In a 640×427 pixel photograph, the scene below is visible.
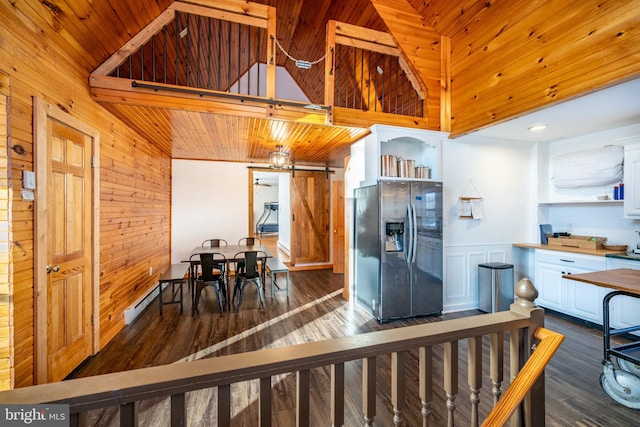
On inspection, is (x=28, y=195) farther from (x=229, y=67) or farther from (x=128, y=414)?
(x=229, y=67)

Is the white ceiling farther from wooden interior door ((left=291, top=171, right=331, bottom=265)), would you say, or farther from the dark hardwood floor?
wooden interior door ((left=291, top=171, right=331, bottom=265))

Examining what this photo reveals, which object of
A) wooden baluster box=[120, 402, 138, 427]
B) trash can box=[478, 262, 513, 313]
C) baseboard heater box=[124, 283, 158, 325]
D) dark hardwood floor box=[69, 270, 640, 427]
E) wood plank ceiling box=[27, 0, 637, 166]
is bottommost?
dark hardwood floor box=[69, 270, 640, 427]

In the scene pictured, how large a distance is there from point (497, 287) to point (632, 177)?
190cm

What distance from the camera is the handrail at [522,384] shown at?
890mm

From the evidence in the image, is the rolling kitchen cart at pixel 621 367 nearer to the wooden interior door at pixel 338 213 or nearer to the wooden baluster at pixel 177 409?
the wooden baluster at pixel 177 409

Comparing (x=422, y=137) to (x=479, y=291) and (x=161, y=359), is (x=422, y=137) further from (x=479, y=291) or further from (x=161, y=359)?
(x=161, y=359)

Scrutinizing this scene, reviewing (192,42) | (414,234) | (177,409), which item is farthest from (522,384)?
(192,42)

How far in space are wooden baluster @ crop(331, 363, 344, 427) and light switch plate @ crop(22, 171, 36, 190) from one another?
7.73 feet

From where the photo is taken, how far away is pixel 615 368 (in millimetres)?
2076

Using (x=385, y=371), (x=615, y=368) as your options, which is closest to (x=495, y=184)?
(x=615, y=368)

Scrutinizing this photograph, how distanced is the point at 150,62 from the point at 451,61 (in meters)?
4.26

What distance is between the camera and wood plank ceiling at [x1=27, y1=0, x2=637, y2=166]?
87.9 inches

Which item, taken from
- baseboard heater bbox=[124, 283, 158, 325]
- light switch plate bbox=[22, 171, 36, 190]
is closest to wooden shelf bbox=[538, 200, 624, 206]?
light switch plate bbox=[22, 171, 36, 190]

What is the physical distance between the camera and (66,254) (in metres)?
2.28
